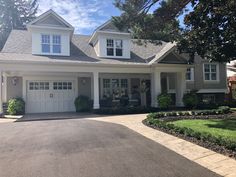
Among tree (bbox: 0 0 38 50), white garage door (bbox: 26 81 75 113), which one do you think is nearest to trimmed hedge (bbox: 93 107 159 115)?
white garage door (bbox: 26 81 75 113)

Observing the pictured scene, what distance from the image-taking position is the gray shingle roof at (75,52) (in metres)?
17.8

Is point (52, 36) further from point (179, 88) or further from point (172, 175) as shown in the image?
point (172, 175)

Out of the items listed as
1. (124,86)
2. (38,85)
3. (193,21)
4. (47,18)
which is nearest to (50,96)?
(38,85)

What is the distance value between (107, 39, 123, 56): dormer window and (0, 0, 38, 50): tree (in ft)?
85.6

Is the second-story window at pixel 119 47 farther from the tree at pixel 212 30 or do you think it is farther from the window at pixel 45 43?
the tree at pixel 212 30

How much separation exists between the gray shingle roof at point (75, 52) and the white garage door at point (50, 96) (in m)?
2.27

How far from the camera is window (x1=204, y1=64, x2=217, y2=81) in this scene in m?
25.0

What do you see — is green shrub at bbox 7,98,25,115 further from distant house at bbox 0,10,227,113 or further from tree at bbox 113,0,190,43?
tree at bbox 113,0,190,43

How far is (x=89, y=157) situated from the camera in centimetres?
666

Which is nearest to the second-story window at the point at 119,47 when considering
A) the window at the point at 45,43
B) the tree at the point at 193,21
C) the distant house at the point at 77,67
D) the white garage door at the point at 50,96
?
the distant house at the point at 77,67

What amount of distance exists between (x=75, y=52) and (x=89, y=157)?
47.3ft

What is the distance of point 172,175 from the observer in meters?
5.46

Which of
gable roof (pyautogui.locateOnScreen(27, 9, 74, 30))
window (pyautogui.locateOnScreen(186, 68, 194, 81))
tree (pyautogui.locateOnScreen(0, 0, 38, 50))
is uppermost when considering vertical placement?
tree (pyautogui.locateOnScreen(0, 0, 38, 50))

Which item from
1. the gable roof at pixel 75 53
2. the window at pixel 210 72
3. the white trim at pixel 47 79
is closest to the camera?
the gable roof at pixel 75 53
